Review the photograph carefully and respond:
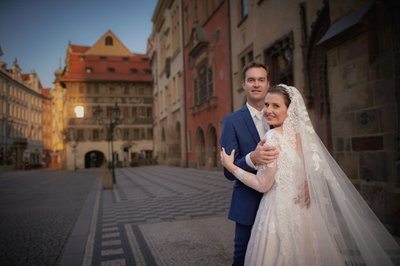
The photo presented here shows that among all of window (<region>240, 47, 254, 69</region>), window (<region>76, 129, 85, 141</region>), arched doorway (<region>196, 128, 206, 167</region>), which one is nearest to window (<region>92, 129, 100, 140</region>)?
window (<region>76, 129, 85, 141</region>)

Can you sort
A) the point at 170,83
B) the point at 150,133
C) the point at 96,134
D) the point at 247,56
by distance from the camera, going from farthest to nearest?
1. the point at 150,133
2. the point at 96,134
3. the point at 170,83
4. the point at 247,56

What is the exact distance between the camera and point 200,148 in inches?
1052

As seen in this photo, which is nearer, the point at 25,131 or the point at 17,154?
the point at 17,154

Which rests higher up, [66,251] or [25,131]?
[25,131]

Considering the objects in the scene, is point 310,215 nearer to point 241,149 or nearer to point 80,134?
point 241,149

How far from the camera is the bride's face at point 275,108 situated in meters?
2.53

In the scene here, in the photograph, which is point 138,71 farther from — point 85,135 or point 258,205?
point 258,205

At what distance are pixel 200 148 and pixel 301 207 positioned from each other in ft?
79.6

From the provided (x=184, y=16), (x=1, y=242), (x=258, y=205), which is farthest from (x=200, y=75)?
(x=258, y=205)

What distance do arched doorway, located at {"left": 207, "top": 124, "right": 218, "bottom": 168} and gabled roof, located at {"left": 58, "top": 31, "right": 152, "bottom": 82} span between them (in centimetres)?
3032

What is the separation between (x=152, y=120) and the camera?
170ft

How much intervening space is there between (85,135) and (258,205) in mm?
49448

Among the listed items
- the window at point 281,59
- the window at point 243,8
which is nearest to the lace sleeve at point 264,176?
the window at point 281,59

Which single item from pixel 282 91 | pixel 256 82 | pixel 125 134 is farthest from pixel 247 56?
pixel 125 134
